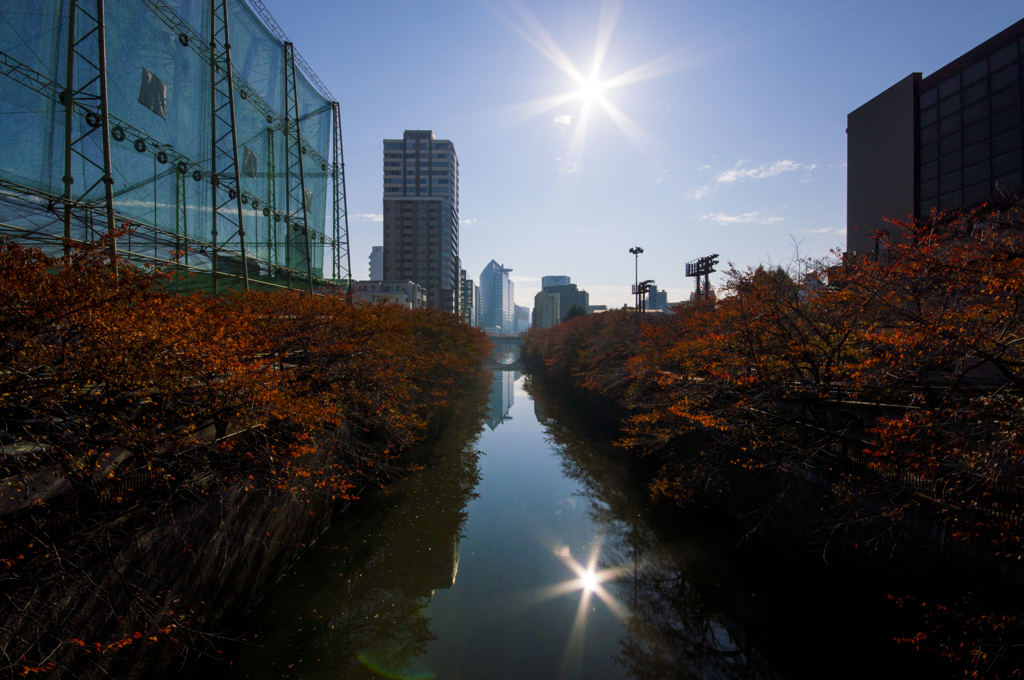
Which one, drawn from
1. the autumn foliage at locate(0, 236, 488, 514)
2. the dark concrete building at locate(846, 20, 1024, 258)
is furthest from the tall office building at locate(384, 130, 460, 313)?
the autumn foliage at locate(0, 236, 488, 514)

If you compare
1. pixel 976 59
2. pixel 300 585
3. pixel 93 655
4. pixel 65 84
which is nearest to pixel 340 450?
pixel 300 585

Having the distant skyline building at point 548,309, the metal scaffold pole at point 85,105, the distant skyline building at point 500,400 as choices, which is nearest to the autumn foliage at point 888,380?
the metal scaffold pole at point 85,105

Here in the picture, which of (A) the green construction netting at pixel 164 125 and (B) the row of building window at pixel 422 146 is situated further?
(B) the row of building window at pixel 422 146

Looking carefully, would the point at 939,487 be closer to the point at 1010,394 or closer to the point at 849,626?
the point at 1010,394

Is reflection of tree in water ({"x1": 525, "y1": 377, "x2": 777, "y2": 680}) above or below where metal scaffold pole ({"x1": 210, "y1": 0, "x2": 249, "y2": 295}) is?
below

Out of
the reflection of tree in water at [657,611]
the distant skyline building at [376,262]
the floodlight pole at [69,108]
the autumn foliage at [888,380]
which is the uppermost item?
the distant skyline building at [376,262]

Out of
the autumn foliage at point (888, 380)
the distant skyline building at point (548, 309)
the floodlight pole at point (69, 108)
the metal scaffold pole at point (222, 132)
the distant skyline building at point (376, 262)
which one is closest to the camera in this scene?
the autumn foliage at point (888, 380)

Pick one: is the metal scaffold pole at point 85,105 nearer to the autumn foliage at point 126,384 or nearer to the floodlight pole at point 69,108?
the floodlight pole at point 69,108

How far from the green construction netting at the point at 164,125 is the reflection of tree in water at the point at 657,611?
16164 millimetres

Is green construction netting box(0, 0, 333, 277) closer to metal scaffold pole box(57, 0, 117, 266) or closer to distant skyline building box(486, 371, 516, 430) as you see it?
metal scaffold pole box(57, 0, 117, 266)

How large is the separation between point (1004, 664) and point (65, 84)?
22756 millimetres

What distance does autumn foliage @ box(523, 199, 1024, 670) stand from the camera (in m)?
6.25

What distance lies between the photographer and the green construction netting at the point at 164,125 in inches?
452

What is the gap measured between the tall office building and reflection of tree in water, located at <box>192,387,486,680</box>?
72.6 metres
